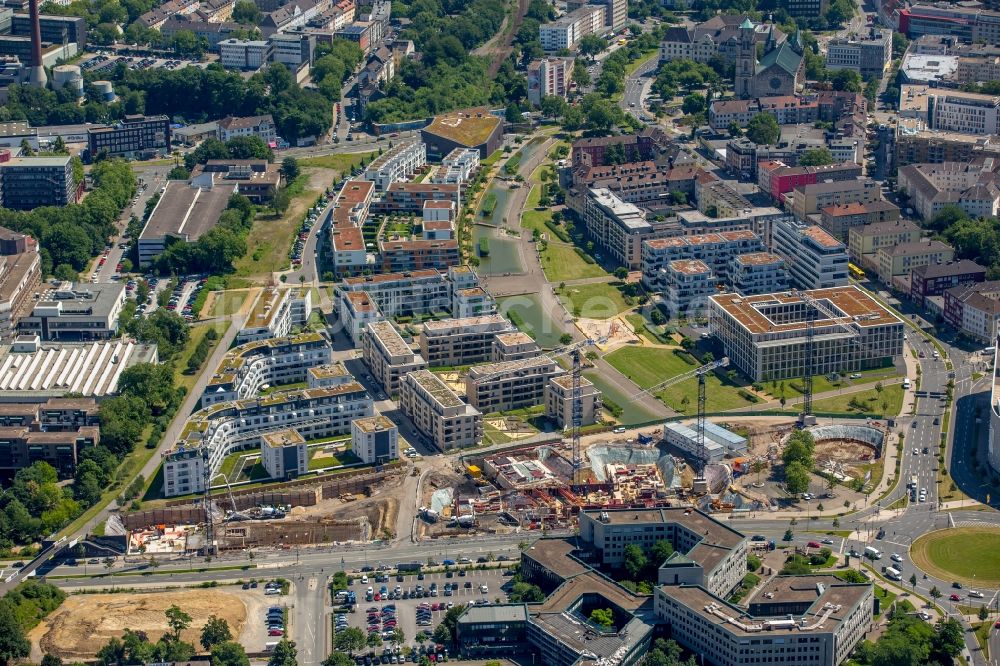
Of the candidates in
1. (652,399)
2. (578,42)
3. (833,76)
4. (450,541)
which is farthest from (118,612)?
(578,42)

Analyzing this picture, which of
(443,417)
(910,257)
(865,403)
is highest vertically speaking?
(910,257)

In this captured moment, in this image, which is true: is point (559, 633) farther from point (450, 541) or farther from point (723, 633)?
point (450, 541)

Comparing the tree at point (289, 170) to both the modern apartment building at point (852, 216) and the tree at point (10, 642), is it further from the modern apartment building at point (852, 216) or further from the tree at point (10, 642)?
the tree at point (10, 642)

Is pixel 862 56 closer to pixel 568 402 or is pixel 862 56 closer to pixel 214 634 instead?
pixel 568 402

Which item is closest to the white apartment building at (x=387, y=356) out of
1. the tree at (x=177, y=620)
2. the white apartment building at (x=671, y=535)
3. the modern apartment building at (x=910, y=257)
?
the white apartment building at (x=671, y=535)

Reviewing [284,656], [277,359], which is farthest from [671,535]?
[277,359]

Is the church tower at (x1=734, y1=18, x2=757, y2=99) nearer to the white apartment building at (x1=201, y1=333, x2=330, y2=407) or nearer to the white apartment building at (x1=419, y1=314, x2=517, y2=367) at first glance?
the white apartment building at (x1=419, y1=314, x2=517, y2=367)

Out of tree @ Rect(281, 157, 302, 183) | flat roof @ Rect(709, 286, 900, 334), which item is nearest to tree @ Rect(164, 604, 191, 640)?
flat roof @ Rect(709, 286, 900, 334)

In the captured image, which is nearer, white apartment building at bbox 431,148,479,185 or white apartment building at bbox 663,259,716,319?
white apartment building at bbox 663,259,716,319
